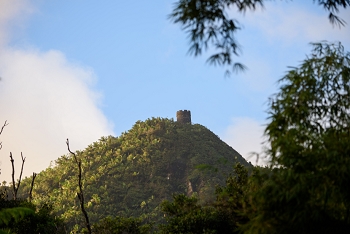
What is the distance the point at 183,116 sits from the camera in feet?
268

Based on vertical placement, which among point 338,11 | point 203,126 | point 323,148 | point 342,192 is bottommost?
point 342,192

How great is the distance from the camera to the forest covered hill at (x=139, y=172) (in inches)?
2303

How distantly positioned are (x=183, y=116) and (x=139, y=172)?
16351 millimetres

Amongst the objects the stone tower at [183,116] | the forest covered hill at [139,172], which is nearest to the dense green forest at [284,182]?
the forest covered hill at [139,172]

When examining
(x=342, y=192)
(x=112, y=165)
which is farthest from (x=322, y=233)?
(x=112, y=165)

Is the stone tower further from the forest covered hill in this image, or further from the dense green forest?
the dense green forest

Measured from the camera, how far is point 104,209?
56375 mm

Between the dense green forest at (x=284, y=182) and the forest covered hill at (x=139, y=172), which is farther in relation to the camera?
the forest covered hill at (x=139, y=172)

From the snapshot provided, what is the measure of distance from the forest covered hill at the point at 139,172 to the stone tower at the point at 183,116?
115cm

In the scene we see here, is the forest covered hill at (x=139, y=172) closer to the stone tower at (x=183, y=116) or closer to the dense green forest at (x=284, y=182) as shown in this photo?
the stone tower at (x=183, y=116)

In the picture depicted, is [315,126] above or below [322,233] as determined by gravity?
above

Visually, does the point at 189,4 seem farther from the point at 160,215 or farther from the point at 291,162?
the point at 160,215

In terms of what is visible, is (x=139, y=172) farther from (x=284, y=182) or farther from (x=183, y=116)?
(x=284, y=182)

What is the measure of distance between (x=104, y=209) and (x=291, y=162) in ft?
160
